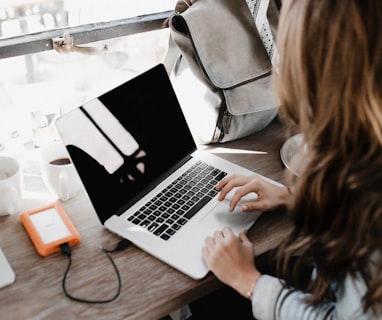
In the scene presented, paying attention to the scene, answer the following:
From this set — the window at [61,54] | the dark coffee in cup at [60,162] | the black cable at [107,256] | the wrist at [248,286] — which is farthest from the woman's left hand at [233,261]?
the window at [61,54]

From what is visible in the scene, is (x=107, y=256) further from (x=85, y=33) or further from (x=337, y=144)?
(x=85, y=33)

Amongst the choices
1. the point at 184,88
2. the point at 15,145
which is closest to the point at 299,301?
the point at 184,88

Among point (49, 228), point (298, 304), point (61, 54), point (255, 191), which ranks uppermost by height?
point (61, 54)

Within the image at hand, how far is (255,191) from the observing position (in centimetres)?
101

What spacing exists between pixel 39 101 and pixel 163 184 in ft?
1.63

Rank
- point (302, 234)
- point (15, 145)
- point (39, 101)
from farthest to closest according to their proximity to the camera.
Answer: point (39, 101)
point (15, 145)
point (302, 234)

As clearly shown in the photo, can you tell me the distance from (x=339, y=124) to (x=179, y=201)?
43 cm

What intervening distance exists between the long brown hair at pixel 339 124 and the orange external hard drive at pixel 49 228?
430mm

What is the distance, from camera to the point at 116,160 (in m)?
0.97

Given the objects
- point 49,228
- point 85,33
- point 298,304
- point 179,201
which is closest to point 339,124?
point 298,304

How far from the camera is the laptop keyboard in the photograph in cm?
94

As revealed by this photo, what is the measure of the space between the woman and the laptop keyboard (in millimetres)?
244

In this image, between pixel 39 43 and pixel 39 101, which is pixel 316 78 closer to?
pixel 39 43

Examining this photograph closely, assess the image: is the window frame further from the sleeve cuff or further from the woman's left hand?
the sleeve cuff
